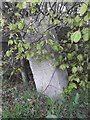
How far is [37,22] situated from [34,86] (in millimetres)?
1110

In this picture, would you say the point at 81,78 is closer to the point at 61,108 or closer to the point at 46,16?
the point at 61,108

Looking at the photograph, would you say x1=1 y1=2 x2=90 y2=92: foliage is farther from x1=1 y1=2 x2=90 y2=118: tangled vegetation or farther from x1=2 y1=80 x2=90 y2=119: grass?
x1=2 y1=80 x2=90 y2=119: grass

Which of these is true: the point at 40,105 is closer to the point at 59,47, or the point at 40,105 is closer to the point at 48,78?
the point at 48,78

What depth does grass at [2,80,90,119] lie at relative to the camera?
9.94ft

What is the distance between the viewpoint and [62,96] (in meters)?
3.27

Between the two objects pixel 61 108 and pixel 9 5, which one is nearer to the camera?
pixel 61 108

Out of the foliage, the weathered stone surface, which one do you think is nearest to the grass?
the weathered stone surface

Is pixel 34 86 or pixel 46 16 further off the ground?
pixel 46 16

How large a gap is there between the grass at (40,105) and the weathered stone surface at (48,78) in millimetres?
121

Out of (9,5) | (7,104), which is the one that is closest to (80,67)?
(7,104)

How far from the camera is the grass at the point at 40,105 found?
9.94 feet

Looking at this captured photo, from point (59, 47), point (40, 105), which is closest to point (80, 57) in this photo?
point (59, 47)

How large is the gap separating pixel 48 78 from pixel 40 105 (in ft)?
1.51

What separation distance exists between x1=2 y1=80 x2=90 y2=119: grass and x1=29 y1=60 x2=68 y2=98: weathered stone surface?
0.40 ft
